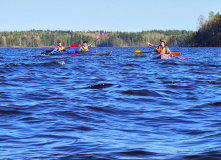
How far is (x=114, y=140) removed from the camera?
4.98m

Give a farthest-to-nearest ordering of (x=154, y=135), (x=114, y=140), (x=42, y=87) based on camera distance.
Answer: (x=42, y=87) → (x=154, y=135) → (x=114, y=140)

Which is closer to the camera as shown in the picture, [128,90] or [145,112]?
[145,112]

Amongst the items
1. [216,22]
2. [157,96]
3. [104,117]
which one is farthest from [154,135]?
[216,22]

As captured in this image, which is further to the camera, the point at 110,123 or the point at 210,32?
the point at 210,32

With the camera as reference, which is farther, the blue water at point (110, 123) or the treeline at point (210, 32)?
the treeline at point (210, 32)

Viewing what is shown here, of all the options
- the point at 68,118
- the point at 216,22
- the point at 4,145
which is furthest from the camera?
the point at 216,22

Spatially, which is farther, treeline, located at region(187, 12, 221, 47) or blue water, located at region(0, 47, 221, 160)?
treeline, located at region(187, 12, 221, 47)

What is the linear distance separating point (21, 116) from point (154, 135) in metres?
2.52

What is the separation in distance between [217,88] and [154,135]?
590 cm

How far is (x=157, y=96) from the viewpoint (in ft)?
30.5

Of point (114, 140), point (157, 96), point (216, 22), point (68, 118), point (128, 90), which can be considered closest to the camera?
point (114, 140)

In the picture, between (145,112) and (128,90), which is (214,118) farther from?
(128,90)

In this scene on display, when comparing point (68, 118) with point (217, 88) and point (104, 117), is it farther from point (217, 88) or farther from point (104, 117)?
point (217, 88)

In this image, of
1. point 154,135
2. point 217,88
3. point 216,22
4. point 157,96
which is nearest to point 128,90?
point 157,96
